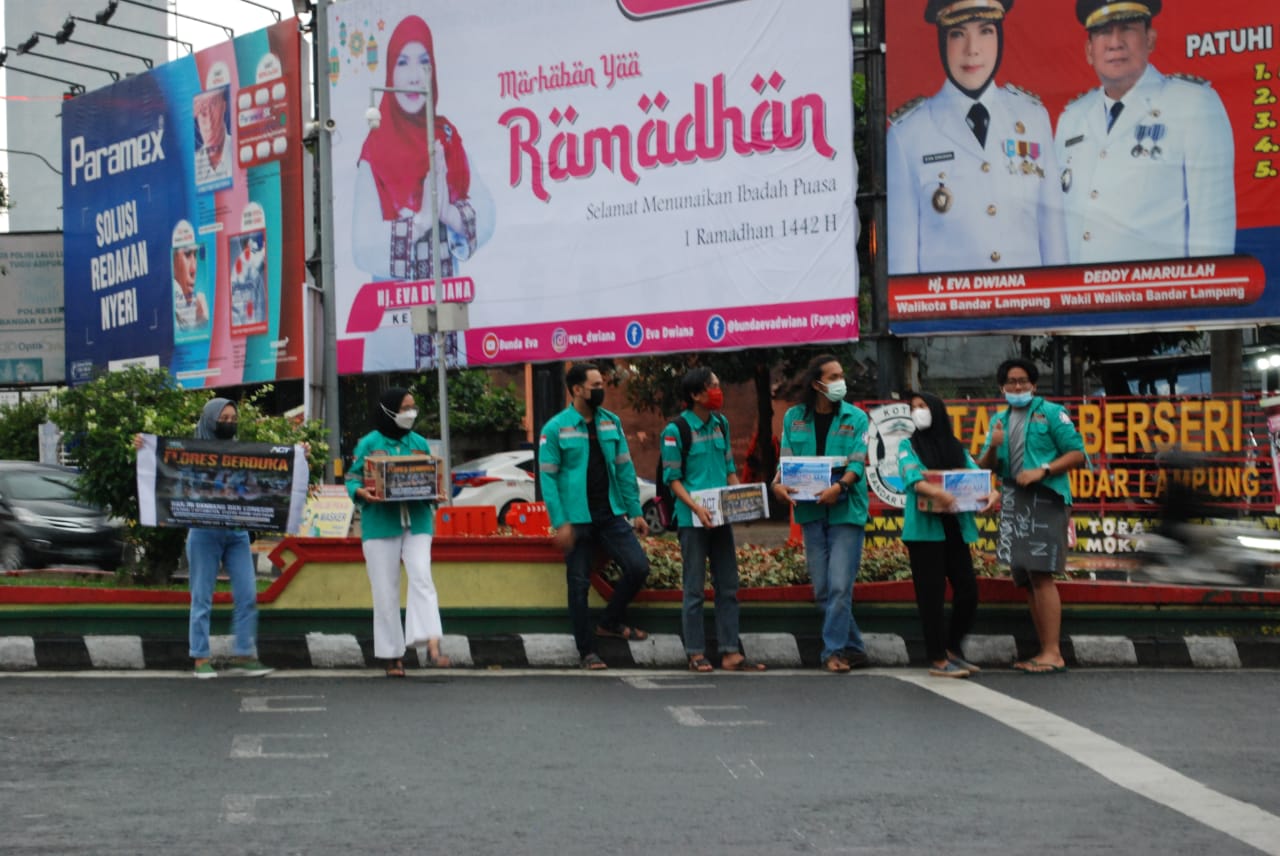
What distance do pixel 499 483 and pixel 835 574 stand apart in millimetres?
18522

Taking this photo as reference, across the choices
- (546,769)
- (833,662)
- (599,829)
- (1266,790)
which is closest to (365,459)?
(833,662)

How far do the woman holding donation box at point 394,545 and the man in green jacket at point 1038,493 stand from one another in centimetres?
324

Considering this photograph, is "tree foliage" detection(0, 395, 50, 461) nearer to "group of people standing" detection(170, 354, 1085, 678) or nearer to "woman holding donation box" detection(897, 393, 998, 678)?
"group of people standing" detection(170, 354, 1085, 678)

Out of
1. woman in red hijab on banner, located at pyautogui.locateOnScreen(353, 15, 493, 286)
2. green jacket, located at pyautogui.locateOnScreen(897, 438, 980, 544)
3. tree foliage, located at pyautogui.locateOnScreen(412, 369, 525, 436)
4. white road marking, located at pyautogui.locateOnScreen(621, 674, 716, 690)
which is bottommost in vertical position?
white road marking, located at pyautogui.locateOnScreen(621, 674, 716, 690)

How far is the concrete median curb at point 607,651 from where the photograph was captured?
10.4m

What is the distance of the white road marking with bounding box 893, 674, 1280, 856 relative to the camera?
594cm

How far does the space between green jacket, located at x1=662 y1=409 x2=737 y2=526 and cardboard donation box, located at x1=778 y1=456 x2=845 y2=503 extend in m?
0.41

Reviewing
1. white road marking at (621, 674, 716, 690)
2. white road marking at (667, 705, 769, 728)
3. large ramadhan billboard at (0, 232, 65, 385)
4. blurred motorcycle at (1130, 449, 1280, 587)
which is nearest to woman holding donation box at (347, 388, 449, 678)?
white road marking at (621, 674, 716, 690)

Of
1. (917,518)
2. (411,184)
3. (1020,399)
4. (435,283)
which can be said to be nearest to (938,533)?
(917,518)

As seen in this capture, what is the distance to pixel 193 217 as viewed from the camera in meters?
27.8

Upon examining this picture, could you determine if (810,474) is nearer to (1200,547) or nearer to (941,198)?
(1200,547)

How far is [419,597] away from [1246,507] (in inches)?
257

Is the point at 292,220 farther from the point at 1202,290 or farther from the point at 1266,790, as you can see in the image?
the point at 1266,790

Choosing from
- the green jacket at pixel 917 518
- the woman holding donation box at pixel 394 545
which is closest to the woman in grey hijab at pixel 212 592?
the woman holding donation box at pixel 394 545
